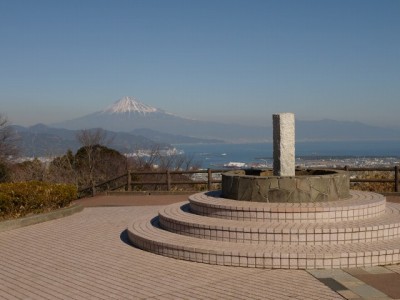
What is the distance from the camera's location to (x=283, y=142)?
998cm

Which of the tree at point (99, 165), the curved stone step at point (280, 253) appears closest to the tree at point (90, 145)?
the tree at point (99, 165)

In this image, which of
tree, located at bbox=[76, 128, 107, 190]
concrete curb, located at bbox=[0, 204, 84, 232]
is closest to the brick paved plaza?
concrete curb, located at bbox=[0, 204, 84, 232]

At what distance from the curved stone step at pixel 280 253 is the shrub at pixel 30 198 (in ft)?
18.0

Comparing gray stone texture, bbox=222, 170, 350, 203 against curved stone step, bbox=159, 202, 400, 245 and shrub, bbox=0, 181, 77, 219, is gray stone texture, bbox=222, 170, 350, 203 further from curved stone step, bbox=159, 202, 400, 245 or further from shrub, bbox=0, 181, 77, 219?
shrub, bbox=0, 181, 77, 219

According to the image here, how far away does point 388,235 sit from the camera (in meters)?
7.98

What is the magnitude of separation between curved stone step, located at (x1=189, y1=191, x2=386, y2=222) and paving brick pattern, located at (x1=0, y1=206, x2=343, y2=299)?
1529 millimetres

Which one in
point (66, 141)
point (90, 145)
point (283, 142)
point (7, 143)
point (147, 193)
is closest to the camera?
point (283, 142)

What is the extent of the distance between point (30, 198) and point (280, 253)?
7.87 meters

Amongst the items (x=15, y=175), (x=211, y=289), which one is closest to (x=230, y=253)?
(x=211, y=289)

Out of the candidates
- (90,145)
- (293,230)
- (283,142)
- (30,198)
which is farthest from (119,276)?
(90,145)

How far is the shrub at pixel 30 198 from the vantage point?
39.1 ft

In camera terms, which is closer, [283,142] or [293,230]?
[293,230]

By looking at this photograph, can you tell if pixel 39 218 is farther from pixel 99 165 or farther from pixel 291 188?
pixel 99 165

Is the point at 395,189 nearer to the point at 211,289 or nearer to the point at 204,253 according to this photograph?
the point at 204,253
